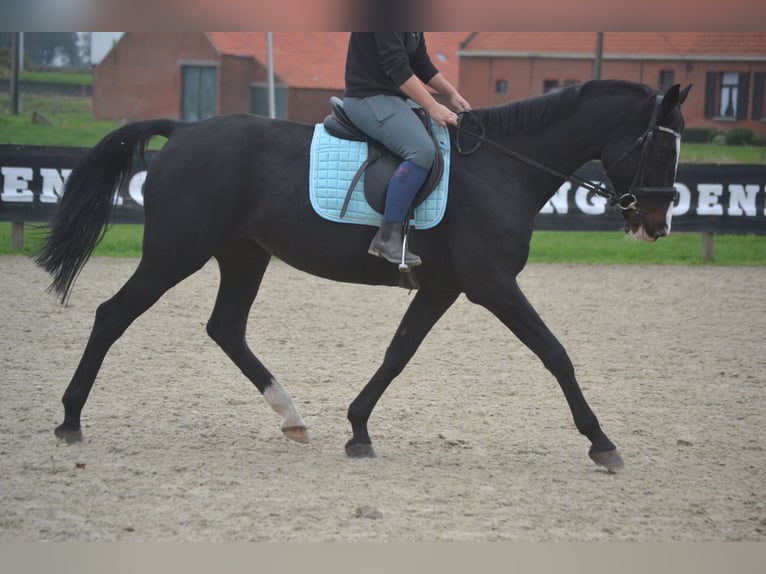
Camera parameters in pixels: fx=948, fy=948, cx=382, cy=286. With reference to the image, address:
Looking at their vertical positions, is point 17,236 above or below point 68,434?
above

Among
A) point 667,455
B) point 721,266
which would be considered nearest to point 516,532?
point 667,455

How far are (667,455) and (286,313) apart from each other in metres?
5.43

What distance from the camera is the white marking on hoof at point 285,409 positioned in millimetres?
5586

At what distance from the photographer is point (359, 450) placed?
212 inches

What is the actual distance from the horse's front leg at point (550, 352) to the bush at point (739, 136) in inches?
668

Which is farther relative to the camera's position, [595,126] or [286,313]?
[286,313]

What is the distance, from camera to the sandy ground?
4.20m

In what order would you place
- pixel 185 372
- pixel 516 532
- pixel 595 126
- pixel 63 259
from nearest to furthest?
pixel 516 532 → pixel 595 126 → pixel 63 259 → pixel 185 372

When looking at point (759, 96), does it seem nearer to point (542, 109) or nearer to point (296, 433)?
point (542, 109)

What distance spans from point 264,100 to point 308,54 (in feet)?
9.53

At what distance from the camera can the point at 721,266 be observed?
14898 millimetres

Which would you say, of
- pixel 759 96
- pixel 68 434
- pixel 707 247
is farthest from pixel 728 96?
pixel 68 434

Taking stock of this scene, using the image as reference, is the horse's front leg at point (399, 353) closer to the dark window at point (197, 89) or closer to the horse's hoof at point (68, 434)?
the horse's hoof at point (68, 434)
